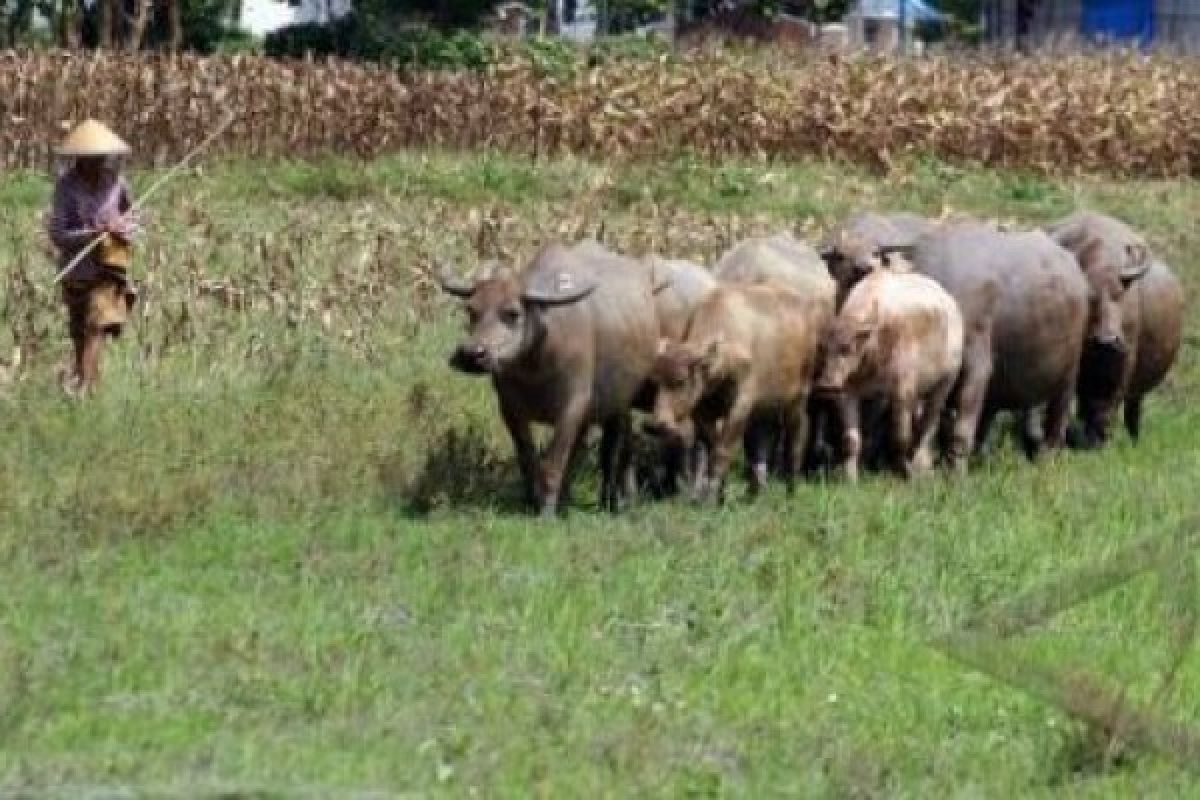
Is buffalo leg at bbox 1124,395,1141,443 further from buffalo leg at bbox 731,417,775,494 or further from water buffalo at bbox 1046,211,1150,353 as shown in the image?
buffalo leg at bbox 731,417,775,494

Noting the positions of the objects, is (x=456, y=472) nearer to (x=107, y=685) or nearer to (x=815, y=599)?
(x=815, y=599)

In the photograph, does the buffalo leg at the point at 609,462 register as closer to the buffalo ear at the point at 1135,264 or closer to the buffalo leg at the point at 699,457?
the buffalo leg at the point at 699,457

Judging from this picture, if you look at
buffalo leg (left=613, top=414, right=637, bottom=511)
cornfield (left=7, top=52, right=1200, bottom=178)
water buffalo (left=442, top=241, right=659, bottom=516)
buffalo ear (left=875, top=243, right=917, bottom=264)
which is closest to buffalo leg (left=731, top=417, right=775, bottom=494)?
buffalo leg (left=613, top=414, right=637, bottom=511)

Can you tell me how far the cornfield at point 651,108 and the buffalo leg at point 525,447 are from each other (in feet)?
44.3

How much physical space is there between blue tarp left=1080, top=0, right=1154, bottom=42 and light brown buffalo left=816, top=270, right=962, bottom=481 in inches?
1346

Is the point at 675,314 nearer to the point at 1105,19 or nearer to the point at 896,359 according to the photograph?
the point at 896,359

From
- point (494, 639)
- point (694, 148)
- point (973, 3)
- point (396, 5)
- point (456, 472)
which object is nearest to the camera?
point (494, 639)

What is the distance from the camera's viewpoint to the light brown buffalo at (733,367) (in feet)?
41.0

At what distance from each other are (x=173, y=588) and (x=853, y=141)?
19.3 meters

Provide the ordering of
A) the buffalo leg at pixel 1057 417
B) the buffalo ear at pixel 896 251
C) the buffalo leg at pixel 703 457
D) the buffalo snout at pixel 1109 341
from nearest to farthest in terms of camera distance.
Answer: the buffalo leg at pixel 703 457 < the buffalo ear at pixel 896 251 < the buffalo leg at pixel 1057 417 < the buffalo snout at pixel 1109 341

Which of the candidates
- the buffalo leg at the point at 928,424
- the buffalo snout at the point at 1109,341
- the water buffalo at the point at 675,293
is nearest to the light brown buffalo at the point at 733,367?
the water buffalo at the point at 675,293

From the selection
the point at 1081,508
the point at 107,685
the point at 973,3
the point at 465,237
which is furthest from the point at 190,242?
the point at 973,3

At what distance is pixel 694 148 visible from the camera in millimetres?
28203

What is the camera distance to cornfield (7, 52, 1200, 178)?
2605 cm
